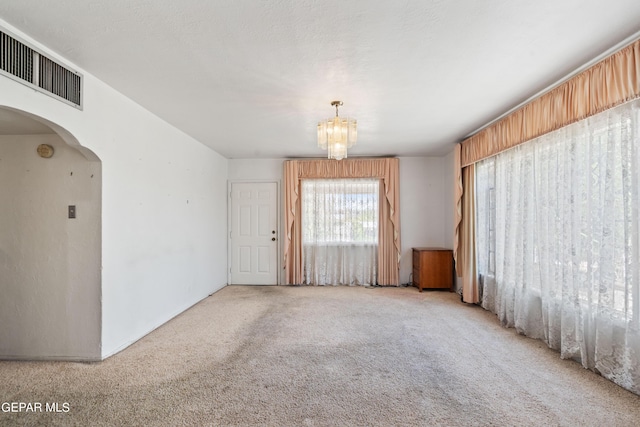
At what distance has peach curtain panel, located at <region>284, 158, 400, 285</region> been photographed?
520 centimetres

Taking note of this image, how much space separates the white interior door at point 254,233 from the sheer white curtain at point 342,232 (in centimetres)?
63

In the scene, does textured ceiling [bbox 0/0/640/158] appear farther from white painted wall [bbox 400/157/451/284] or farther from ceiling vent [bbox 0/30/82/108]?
white painted wall [bbox 400/157/451/284]

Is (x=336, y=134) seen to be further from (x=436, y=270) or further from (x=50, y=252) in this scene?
(x=436, y=270)

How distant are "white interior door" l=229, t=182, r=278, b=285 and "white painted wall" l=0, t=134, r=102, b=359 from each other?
9.79 ft

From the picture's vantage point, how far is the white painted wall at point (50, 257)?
250 cm

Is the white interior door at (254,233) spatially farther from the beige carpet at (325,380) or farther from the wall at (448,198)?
the wall at (448,198)

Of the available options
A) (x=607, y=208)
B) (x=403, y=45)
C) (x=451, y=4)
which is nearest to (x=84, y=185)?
(x=403, y=45)

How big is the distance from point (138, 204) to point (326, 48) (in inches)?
94.3

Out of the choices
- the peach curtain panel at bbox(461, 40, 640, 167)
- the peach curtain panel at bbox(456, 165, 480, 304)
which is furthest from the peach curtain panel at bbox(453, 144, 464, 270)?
the peach curtain panel at bbox(461, 40, 640, 167)

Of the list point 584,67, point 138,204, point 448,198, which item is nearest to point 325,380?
point 138,204

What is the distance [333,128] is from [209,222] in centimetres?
297

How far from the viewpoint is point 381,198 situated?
208 inches

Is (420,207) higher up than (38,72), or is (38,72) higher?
(38,72)

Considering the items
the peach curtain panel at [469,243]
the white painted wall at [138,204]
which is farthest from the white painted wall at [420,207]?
the white painted wall at [138,204]
